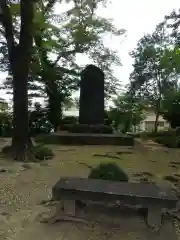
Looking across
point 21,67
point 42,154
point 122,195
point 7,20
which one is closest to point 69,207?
point 122,195

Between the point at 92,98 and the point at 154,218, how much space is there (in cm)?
950

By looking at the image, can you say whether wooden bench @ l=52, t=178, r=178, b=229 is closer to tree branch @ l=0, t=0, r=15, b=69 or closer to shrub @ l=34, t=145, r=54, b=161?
shrub @ l=34, t=145, r=54, b=161

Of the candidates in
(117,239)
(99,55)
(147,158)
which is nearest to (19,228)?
(117,239)

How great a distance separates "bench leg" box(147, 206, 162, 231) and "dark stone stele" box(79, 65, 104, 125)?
362 inches

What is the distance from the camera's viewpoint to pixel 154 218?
11.6 feet

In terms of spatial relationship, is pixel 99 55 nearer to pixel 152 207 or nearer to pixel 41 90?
pixel 41 90

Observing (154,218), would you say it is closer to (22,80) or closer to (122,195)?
(122,195)

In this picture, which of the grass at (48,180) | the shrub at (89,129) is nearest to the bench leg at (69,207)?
the grass at (48,180)

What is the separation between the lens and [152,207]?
348cm

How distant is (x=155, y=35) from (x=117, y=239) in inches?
709

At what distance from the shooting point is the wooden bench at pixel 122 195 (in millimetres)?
3400

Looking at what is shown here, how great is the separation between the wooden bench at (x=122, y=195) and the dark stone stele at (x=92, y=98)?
8.96 metres

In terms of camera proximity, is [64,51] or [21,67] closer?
[21,67]

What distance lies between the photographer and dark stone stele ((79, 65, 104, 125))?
1272cm
